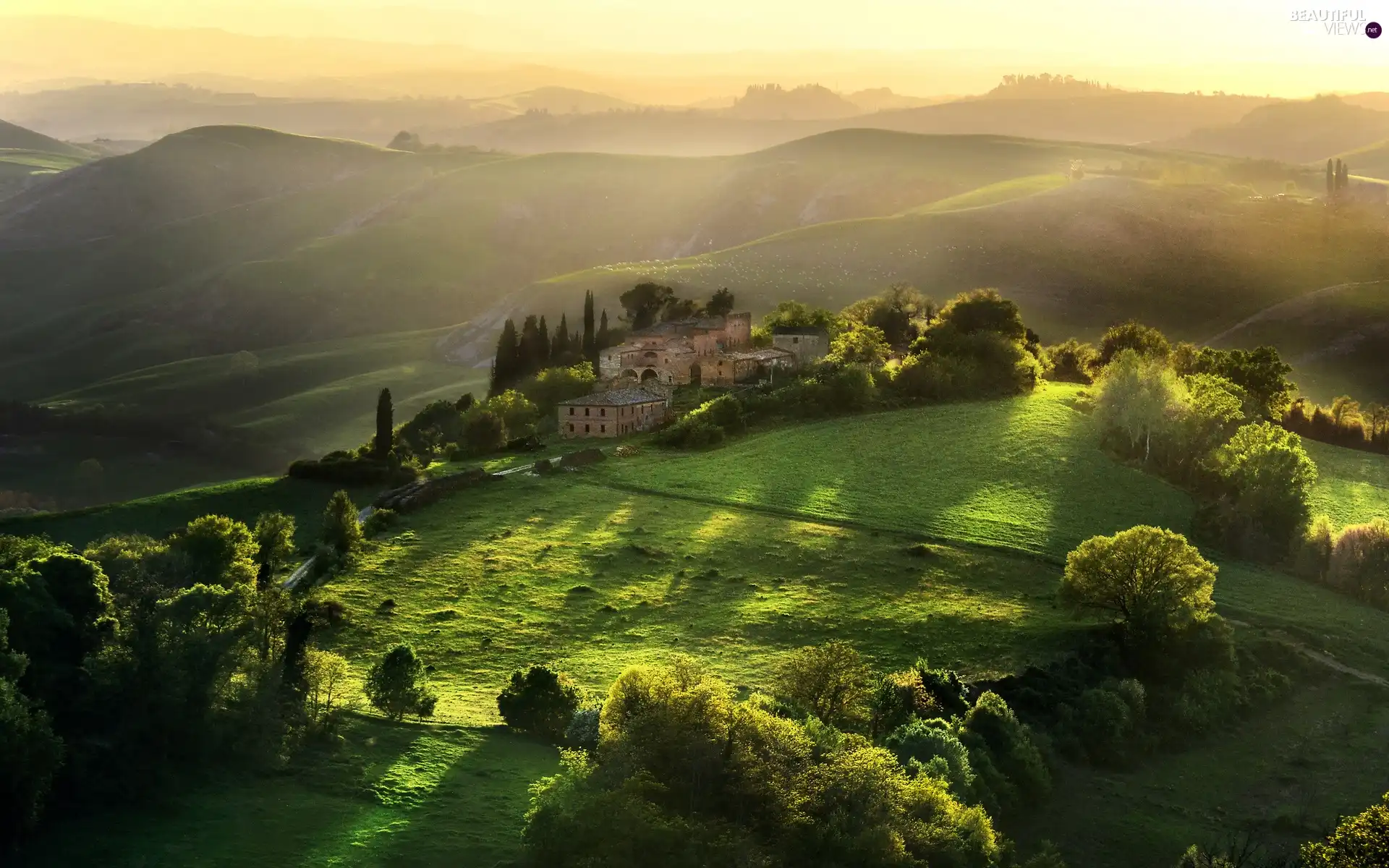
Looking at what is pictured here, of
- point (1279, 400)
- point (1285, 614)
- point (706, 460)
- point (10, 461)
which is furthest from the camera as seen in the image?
point (10, 461)

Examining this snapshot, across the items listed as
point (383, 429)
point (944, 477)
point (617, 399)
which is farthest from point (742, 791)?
point (617, 399)

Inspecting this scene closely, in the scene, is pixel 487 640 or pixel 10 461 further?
pixel 10 461

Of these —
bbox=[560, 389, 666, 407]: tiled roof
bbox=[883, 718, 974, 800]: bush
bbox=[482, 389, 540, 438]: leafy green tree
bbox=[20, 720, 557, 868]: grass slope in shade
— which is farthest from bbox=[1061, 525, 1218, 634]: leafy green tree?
bbox=[482, 389, 540, 438]: leafy green tree

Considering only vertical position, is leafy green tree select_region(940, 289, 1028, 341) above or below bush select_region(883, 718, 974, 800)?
above

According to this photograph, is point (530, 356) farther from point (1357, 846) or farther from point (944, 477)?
point (1357, 846)

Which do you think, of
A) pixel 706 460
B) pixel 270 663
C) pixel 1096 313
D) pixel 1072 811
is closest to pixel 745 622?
pixel 1072 811

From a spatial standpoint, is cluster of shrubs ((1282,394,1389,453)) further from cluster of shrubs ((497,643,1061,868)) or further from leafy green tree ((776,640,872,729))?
cluster of shrubs ((497,643,1061,868))

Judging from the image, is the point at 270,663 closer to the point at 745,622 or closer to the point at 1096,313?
the point at 745,622
